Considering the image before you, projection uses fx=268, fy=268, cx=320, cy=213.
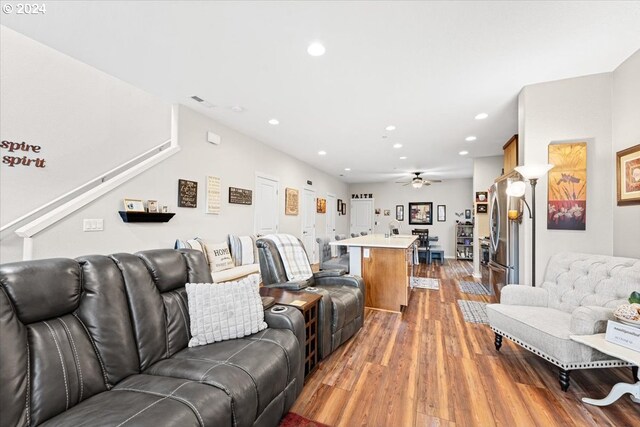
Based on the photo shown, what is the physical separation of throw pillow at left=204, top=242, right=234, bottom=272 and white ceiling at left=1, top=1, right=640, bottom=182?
77.3 inches

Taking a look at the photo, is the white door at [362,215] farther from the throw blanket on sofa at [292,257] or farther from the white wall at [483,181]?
the throw blanket on sofa at [292,257]

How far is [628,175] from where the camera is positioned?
8.04 ft

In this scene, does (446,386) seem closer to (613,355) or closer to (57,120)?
(613,355)

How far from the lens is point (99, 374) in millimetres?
1253

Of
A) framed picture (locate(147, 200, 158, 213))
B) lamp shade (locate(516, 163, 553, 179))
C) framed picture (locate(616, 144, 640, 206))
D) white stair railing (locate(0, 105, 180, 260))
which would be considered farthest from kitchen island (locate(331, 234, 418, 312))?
white stair railing (locate(0, 105, 180, 260))

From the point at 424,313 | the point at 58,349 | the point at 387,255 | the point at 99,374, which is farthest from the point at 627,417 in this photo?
the point at 58,349

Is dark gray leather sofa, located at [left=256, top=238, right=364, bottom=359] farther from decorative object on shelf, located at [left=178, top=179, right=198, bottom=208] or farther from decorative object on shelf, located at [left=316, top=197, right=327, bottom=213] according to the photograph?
decorative object on shelf, located at [left=316, top=197, right=327, bottom=213]

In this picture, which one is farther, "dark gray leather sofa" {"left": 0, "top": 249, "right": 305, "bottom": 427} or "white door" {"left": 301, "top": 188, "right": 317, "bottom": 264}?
"white door" {"left": 301, "top": 188, "right": 317, "bottom": 264}

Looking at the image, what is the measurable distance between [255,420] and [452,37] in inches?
117

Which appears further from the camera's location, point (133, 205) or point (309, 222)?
point (309, 222)

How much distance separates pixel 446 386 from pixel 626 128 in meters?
2.88

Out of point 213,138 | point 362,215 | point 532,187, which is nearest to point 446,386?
point 532,187

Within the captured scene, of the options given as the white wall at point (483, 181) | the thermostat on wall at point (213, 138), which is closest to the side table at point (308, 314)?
the thermostat on wall at point (213, 138)

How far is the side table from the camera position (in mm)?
2096
